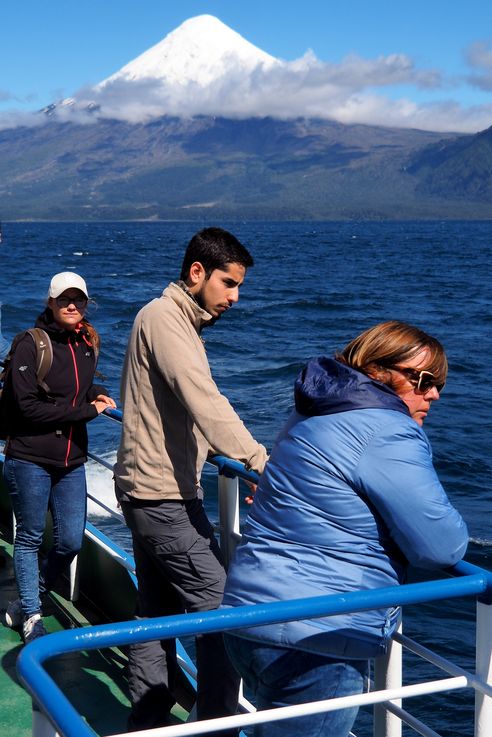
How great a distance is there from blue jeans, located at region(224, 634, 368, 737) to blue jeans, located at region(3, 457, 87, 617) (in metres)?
1.87

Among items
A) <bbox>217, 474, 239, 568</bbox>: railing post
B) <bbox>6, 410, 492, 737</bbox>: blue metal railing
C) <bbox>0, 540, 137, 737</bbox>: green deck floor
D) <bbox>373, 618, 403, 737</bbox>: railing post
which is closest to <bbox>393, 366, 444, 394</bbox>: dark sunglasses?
<bbox>6, 410, 492, 737</bbox>: blue metal railing

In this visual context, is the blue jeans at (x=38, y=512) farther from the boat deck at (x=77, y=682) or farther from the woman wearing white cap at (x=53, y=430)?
the boat deck at (x=77, y=682)

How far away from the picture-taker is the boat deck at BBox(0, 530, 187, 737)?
11.6ft

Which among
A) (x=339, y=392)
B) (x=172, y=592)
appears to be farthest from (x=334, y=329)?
(x=339, y=392)

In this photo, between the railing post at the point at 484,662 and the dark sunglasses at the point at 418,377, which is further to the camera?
the dark sunglasses at the point at 418,377

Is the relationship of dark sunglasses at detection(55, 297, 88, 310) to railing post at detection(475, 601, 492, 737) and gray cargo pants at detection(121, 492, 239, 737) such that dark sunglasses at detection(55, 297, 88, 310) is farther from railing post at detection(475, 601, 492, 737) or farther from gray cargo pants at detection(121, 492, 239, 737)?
railing post at detection(475, 601, 492, 737)

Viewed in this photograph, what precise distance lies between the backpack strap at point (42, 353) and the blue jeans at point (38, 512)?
345mm

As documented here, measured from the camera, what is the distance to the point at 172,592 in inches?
124

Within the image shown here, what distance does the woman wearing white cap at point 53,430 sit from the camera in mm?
3695

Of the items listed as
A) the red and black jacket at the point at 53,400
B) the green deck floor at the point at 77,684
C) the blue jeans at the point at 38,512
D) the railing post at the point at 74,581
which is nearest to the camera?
the green deck floor at the point at 77,684

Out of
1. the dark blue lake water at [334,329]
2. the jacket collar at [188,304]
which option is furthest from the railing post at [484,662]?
the dark blue lake water at [334,329]

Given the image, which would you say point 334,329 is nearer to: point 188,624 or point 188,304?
point 188,304

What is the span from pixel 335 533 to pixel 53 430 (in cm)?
199

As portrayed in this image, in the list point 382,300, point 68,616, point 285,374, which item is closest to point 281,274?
point 382,300
